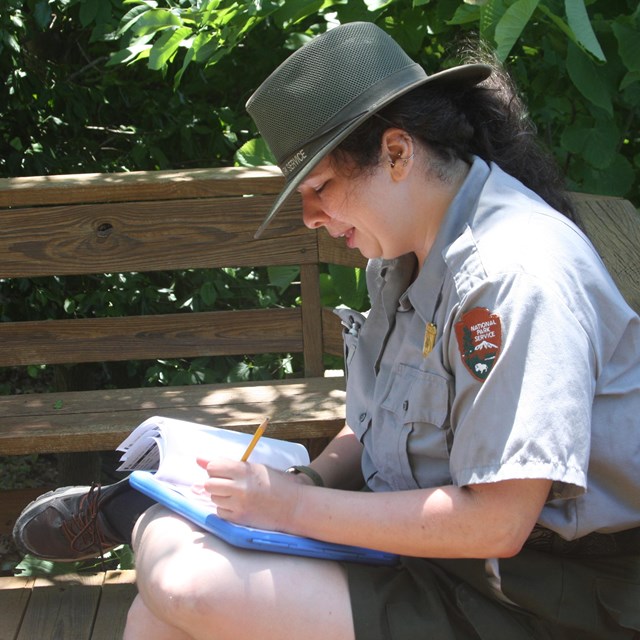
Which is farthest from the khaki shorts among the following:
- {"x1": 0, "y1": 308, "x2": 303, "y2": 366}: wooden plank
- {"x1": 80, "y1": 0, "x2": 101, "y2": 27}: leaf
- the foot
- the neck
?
{"x1": 80, "y1": 0, "x2": 101, "y2": 27}: leaf

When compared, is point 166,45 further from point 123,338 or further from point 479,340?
point 479,340

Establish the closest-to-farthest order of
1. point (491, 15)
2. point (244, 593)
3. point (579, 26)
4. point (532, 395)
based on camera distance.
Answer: point (532, 395), point (244, 593), point (579, 26), point (491, 15)

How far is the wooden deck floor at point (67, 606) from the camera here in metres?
2.61

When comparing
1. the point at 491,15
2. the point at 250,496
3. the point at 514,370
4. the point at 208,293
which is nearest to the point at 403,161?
the point at 514,370

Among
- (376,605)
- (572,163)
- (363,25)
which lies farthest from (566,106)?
(376,605)

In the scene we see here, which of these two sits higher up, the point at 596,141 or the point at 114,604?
the point at 596,141

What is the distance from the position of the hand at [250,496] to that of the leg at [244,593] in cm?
5

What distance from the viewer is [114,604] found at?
2717 mm

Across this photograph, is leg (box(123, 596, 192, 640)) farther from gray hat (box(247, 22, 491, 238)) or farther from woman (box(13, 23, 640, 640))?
gray hat (box(247, 22, 491, 238))

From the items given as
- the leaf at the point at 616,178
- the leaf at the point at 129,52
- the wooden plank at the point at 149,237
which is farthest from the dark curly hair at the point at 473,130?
the leaf at the point at 129,52

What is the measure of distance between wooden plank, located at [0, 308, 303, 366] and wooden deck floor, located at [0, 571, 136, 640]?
82cm

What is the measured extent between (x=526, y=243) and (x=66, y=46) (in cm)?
361

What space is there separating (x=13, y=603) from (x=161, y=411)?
651 millimetres

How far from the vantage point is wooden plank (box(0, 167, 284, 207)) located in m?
3.13
